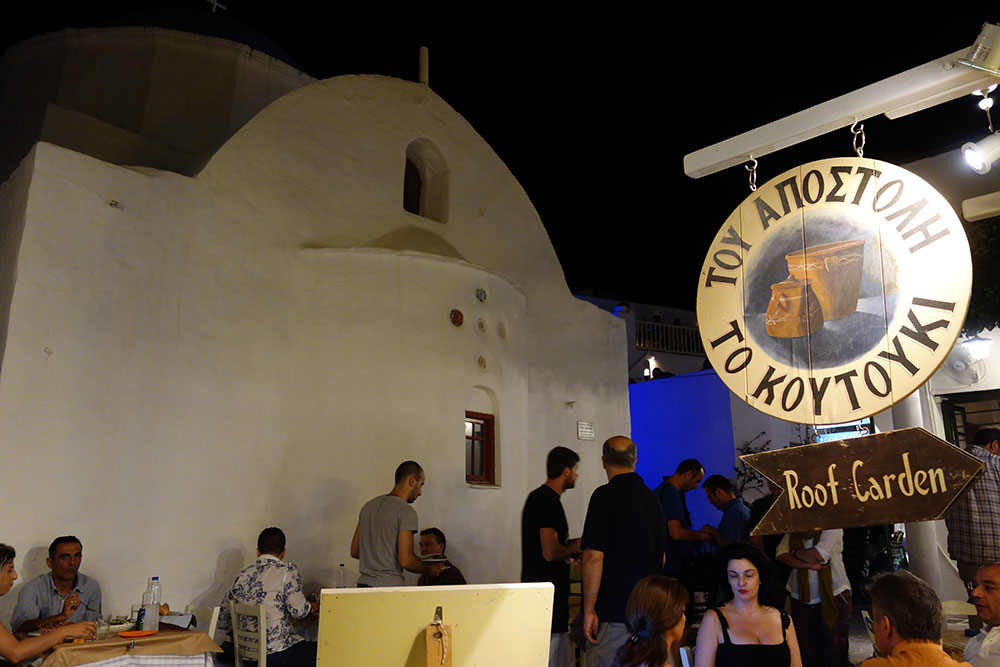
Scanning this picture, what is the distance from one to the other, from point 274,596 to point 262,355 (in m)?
3.36

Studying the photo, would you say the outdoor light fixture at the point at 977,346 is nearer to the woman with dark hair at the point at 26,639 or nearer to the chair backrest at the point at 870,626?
the chair backrest at the point at 870,626

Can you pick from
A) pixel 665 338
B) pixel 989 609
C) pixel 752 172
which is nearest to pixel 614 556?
pixel 989 609

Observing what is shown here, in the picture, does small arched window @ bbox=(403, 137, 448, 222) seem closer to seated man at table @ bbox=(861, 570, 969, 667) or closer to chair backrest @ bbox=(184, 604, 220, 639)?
chair backrest @ bbox=(184, 604, 220, 639)

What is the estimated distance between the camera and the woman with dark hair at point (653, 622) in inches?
119

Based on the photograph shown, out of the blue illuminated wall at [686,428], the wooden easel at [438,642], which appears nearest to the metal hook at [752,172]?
the wooden easel at [438,642]

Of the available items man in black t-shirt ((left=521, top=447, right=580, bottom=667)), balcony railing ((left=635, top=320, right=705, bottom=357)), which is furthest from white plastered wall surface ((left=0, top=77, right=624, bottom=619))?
balcony railing ((left=635, top=320, right=705, bottom=357))

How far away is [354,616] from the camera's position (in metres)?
2.67

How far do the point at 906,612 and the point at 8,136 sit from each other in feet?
39.4

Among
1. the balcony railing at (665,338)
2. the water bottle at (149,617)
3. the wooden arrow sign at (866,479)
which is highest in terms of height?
the balcony railing at (665,338)

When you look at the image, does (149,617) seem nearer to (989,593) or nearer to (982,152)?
(989,593)

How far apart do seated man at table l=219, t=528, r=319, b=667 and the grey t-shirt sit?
0.59 metres

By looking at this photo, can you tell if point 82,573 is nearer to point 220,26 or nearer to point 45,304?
point 45,304

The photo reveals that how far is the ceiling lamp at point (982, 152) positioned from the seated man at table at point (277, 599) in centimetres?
508

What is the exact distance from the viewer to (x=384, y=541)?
5867 millimetres
